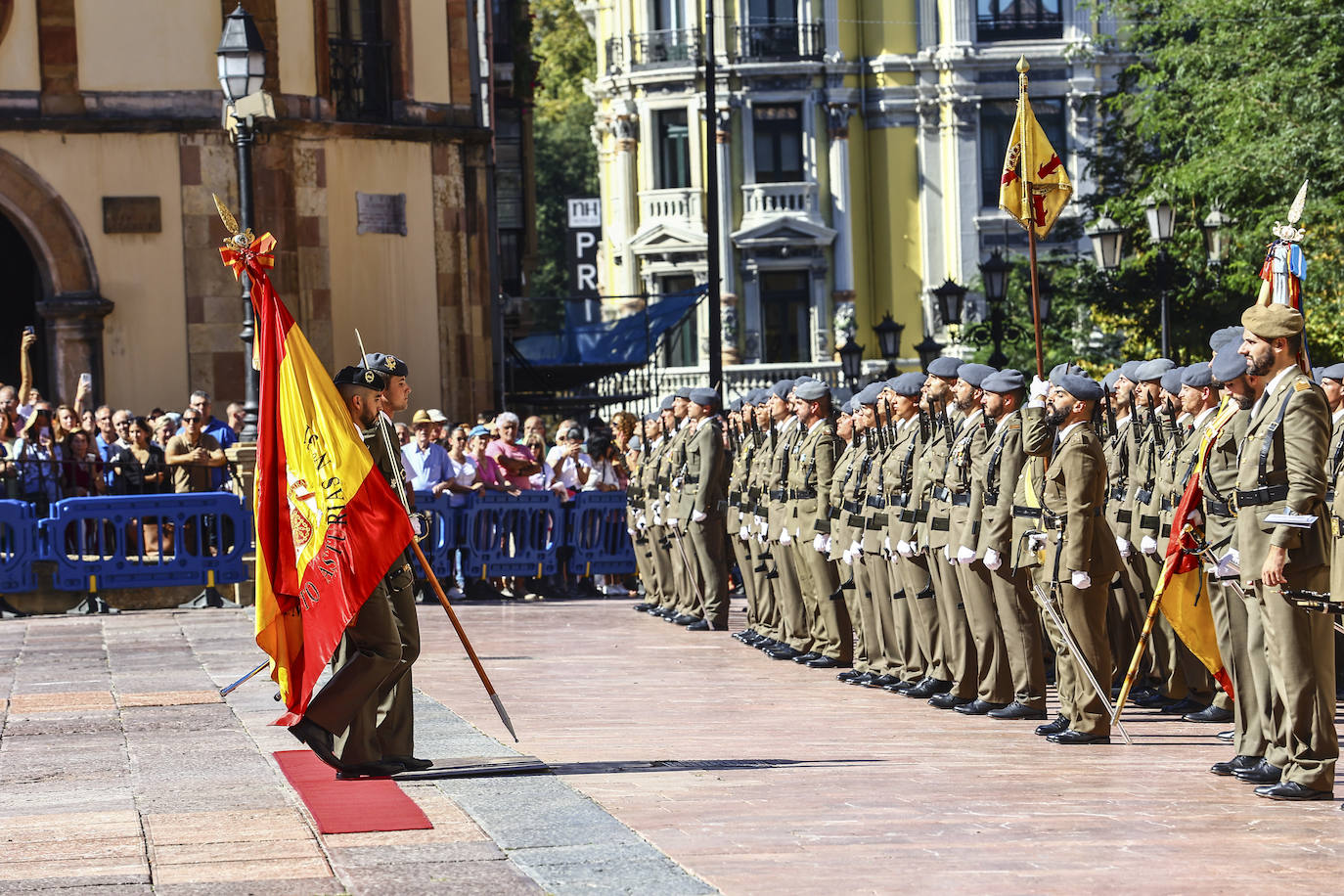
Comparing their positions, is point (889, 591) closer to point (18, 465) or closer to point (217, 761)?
point (217, 761)

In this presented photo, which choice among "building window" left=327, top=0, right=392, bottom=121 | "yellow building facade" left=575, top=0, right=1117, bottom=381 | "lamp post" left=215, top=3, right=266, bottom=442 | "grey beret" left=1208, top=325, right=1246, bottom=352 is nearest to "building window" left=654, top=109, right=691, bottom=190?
"yellow building facade" left=575, top=0, right=1117, bottom=381

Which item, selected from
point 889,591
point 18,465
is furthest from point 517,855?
point 18,465

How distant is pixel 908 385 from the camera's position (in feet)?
45.1

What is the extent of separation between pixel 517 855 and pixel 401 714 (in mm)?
2221

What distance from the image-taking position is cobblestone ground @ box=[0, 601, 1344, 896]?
294 inches

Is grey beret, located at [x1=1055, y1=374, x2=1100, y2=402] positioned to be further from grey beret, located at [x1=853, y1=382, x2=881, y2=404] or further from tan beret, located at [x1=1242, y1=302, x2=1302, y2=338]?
grey beret, located at [x1=853, y1=382, x2=881, y2=404]

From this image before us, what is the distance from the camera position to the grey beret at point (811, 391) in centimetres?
1550

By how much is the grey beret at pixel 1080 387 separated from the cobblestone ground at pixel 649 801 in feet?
6.15

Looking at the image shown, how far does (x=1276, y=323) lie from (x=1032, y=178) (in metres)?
5.65

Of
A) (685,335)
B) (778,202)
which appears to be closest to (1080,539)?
(685,335)

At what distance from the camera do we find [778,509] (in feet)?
52.5

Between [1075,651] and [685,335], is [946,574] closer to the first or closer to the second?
[1075,651]

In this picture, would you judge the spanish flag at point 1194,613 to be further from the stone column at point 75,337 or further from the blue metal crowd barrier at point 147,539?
the stone column at point 75,337

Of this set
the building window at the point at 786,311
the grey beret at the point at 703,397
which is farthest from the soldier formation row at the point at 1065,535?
the building window at the point at 786,311
